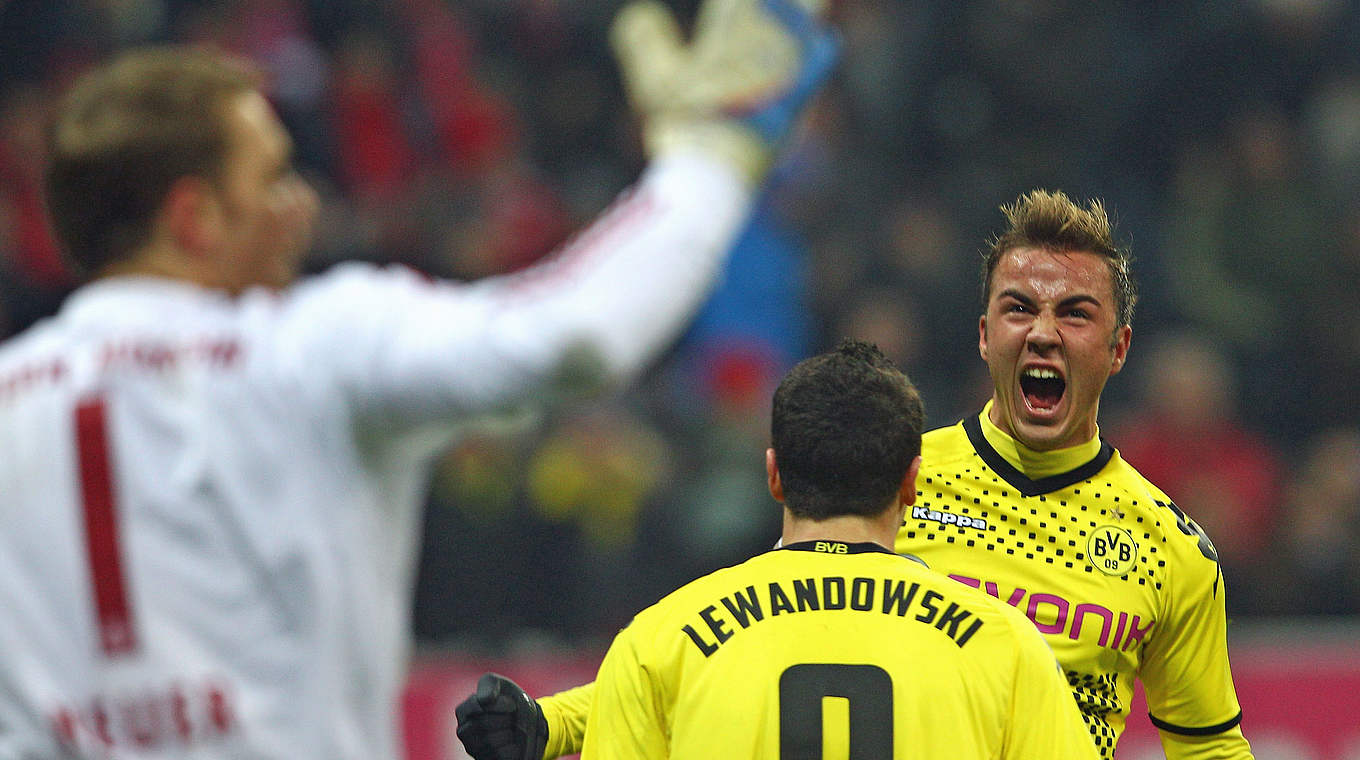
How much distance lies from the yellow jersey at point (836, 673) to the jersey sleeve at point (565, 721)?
0.38 meters

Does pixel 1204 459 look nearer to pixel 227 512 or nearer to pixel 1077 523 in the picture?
pixel 1077 523

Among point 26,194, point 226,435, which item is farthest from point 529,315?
point 26,194

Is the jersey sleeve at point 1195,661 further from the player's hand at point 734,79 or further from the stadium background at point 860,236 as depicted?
the stadium background at point 860,236

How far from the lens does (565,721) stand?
3.53m

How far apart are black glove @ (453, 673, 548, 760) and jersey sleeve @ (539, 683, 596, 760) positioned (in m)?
0.09

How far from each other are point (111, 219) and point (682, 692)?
1.27 metres

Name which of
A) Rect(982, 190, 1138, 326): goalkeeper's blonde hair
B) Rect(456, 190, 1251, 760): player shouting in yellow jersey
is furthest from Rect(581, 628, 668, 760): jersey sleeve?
Rect(982, 190, 1138, 326): goalkeeper's blonde hair

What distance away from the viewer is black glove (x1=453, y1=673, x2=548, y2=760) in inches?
129

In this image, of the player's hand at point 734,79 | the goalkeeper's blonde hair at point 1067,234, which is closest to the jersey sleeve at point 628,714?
the player's hand at point 734,79

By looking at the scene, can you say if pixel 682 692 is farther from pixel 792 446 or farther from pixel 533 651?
pixel 533 651

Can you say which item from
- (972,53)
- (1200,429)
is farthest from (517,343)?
(972,53)

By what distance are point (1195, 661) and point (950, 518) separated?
0.62 m

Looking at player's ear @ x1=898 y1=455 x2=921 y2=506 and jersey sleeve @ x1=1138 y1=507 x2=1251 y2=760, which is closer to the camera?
player's ear @ x1=898 y1=455 x2=921 y2=506

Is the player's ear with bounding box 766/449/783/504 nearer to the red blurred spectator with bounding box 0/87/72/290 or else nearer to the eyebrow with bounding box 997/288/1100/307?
the eyebrow with bounding box 997/288/1100/307
